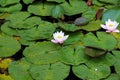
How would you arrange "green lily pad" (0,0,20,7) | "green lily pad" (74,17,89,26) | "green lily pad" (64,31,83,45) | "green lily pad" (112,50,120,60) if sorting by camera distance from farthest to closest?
"green lily pad" (0,0,20,7), "green lily pad" (74,17,89,26), "green lily pad" (64,31,83,45), "green lily pad" (112,50,120,60)

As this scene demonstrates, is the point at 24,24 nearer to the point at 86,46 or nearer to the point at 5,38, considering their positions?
the point at 5,38

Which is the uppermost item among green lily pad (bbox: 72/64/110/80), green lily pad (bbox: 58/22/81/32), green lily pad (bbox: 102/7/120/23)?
green lily pad (bbox: 102/7/120/23)

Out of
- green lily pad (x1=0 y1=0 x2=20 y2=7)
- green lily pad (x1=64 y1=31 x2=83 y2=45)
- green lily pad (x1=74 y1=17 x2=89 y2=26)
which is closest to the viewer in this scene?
green lily pad (x1=64 y1=31 x2=83 y2=45)

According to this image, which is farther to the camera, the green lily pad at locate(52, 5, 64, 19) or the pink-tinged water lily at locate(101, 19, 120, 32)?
the green lily pad at locate(52, 5, 64, 19)

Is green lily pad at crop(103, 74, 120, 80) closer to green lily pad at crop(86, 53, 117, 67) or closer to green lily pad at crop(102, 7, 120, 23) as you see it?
green lily pad at crop(86, 53, 117, 67)

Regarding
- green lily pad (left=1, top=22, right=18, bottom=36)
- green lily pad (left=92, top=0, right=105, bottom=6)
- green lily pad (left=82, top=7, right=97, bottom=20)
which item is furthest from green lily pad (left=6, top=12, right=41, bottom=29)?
green lily pad (left=92, top=0, right=105, bottom=6)

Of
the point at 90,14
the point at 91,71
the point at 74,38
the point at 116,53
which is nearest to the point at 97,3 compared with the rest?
the point at 90,14
